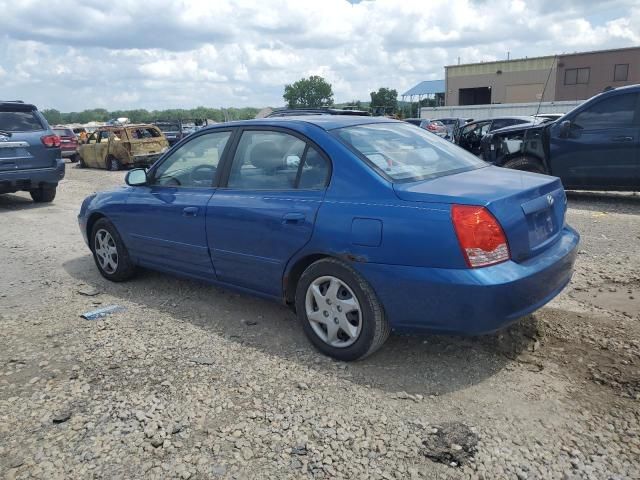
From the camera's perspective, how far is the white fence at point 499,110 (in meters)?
30.4

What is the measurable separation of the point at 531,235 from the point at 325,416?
1.61 metres

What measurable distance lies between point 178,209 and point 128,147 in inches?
563

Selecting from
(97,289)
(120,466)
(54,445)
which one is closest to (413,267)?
(120,466)

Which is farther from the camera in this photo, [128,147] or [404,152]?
[128,147]

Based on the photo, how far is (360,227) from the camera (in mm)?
3266

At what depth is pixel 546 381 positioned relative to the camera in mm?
3246

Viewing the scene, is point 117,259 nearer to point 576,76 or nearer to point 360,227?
point 360,227

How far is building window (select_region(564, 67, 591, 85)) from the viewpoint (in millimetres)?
49781

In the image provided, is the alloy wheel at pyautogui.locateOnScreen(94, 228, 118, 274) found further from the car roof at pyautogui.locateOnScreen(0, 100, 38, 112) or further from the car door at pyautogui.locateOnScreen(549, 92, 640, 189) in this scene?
the car door at pyautogui.locateOnScreen(549, 92, 640, 189)

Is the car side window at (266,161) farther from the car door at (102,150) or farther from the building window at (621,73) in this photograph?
the building window at (621,73)

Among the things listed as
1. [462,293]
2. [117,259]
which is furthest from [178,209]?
[462,293]

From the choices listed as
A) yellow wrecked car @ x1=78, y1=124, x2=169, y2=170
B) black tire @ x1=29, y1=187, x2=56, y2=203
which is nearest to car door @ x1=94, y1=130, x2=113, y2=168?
yellow wrecked car @ x1=78, y1=124, x2=169, y2=170

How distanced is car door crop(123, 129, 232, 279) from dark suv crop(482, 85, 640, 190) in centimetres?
656

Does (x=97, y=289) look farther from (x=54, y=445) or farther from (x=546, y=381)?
(x=546, y=381)
